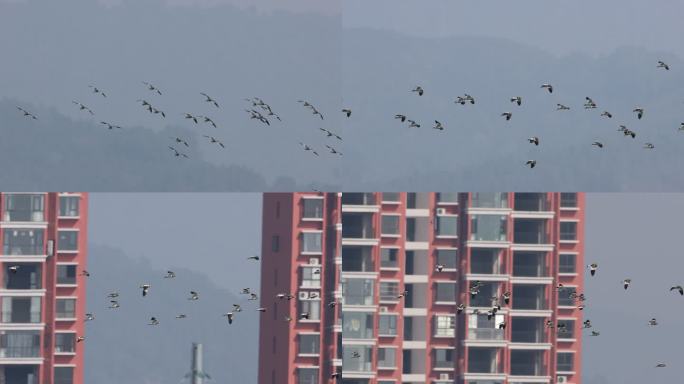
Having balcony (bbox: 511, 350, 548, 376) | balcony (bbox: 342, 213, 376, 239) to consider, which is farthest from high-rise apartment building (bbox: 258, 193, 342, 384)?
balcony (bbox: 511, 350, 548, 376)

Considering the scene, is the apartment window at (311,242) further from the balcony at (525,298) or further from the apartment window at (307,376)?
the balcony at (525,298)

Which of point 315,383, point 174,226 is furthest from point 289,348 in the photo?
point 174,226

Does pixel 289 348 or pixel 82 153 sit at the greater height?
pixel 82 153

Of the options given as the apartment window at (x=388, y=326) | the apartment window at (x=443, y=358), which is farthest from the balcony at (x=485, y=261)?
the apartment window at (x=388, y=326)

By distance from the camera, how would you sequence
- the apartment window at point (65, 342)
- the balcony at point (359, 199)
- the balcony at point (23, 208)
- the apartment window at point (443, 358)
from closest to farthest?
the apartment window at point (65, 342) < the balcony at point (23, 208) < the apartment window at point (443, 358) < the balcony at point (359, 199)

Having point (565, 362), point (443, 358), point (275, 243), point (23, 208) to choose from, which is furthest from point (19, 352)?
point (565, 362)

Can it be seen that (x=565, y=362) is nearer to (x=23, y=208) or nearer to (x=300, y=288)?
(x=300, y=288)

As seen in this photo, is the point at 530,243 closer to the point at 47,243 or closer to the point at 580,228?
the point at 580,228

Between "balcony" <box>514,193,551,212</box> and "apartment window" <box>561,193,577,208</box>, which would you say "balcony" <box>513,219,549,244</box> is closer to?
"balcony" <box>514,193,551,212</box>
